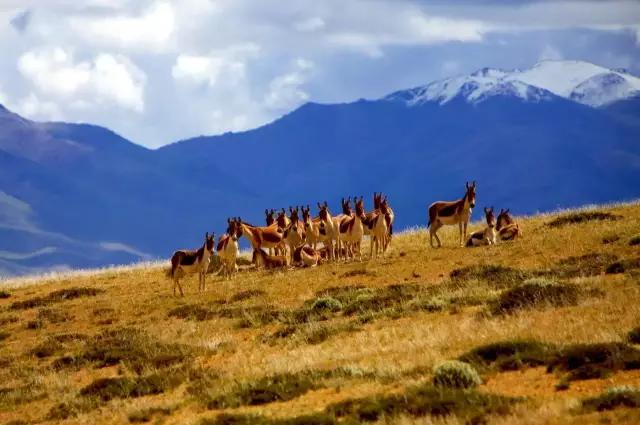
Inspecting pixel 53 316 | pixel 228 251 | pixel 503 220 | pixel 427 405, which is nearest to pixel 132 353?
pixel 53 316

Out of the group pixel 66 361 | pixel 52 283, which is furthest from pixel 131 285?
pixel 66 361

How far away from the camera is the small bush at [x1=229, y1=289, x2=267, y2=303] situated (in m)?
33.1

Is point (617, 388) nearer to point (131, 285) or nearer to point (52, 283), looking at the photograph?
point (131, 285)

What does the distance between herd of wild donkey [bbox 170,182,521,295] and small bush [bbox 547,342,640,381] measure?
1946 centimetres

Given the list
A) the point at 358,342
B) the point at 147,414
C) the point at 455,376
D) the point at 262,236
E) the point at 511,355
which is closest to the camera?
the point at 455,376

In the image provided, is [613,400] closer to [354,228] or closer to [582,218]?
[354,228]

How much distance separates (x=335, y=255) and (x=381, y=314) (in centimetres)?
1640

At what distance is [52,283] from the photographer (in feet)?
149

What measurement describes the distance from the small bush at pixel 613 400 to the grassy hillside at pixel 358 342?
0.03 metres

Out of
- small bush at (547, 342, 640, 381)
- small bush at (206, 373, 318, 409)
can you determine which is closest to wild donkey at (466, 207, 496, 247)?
small bush at (206, 373, 318, 409)

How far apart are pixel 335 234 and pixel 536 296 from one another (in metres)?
17.5

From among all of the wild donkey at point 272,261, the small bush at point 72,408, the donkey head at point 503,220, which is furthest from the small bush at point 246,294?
the donkey head at point 503,220

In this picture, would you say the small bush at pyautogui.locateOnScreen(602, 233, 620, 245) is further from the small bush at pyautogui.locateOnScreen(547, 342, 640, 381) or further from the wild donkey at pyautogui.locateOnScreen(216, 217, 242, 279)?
the small bush at pyautogui.locateOnScreen(547, 342, 640, 381)

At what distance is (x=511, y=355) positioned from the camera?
64.0 feet
